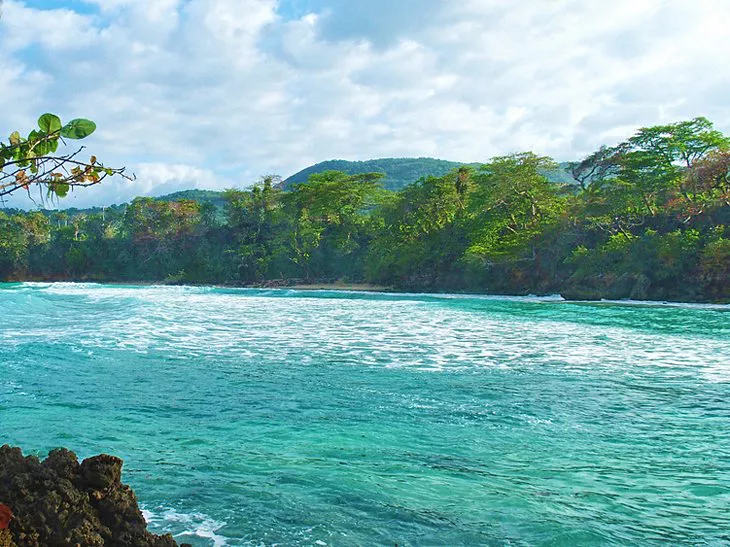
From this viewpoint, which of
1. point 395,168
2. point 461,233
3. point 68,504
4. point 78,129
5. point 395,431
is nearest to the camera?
point 78,129

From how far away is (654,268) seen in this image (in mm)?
23844

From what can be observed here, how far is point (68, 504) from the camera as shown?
8.40ft

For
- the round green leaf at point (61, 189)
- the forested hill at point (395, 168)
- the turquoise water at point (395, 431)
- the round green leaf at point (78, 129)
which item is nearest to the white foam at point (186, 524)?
the turquoise water at point (395, 431)

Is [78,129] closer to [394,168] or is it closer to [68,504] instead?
[68,504]

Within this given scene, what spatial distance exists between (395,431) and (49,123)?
4.02 meters

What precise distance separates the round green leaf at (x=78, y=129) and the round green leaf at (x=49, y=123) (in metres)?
0.04

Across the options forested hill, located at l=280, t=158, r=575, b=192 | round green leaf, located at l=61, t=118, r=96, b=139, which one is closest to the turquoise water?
round green leaf, located at l=61, t=118, r=96, b=139

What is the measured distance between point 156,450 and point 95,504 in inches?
85.8

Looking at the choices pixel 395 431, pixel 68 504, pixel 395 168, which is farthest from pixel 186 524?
pixel 395 168

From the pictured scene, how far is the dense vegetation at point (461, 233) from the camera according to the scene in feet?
79.1

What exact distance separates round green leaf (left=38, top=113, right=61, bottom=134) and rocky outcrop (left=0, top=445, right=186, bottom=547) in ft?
4.98

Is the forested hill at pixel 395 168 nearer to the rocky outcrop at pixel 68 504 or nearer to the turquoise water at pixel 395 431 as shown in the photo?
the turquoise water at pixel 395 431

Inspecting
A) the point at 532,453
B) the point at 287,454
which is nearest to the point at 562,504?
the point at 532,453

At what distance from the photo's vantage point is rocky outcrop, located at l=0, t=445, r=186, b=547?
96.8 inches
